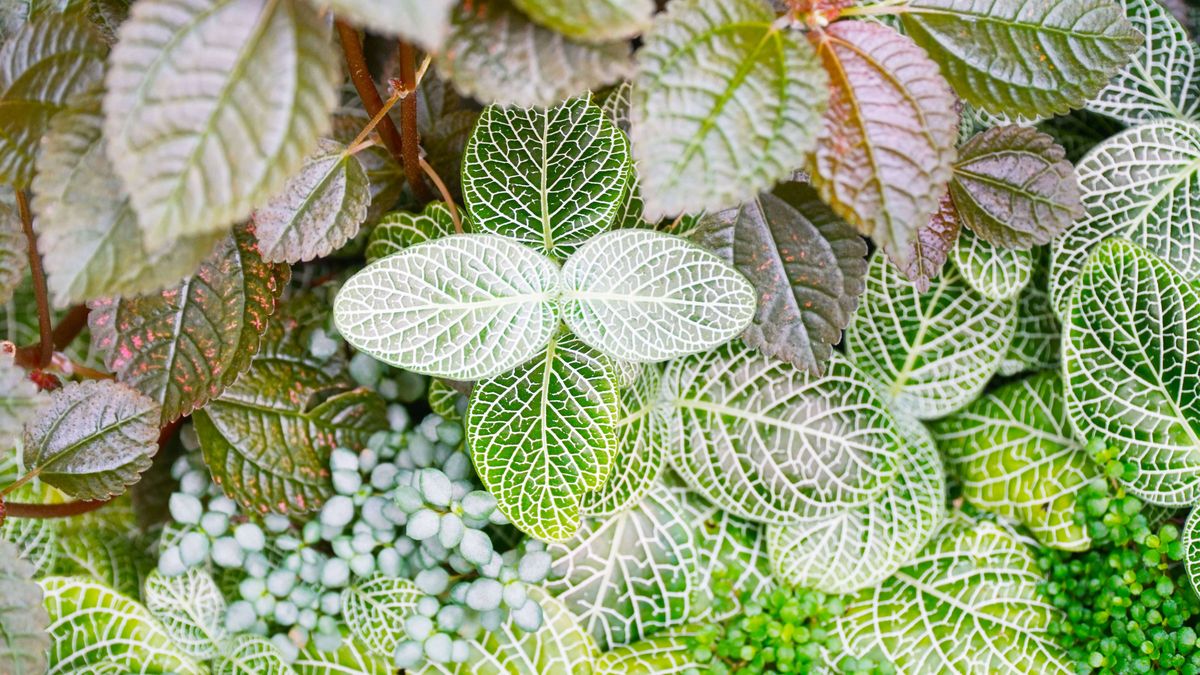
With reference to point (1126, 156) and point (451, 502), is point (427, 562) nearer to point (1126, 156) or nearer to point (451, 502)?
point (451, 502)

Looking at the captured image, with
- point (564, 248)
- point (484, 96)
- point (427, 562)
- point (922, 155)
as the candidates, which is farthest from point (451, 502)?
point (922, 155)

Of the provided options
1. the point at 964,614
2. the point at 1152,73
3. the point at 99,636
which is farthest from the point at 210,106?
the point at 1152,73

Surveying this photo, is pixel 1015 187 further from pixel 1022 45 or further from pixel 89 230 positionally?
pixel 89 230

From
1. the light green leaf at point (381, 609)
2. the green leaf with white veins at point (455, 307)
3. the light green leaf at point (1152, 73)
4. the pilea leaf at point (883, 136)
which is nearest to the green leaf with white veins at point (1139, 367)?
the light green leaf at point (1152, 73)

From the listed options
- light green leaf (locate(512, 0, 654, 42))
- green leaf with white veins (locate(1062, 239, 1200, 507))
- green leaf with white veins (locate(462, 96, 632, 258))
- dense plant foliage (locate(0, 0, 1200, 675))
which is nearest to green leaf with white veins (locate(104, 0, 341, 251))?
dense plant foliage (locate(0, 0, 1200, 675))

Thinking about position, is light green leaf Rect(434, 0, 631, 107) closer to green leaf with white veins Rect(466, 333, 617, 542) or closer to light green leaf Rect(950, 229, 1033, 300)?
green leaf with white veins Rect(466, 333, 617, 542)

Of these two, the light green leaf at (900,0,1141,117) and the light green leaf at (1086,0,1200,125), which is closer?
the light green leaf at (900,0,1141,117)

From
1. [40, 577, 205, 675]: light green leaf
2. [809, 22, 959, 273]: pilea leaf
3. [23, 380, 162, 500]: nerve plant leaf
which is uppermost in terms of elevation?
[809, 22, 959, 273]: pilea leaf
